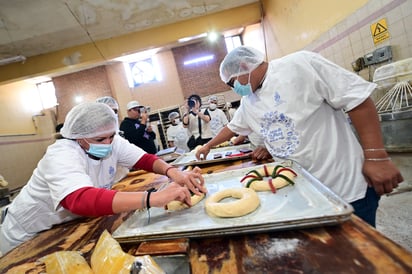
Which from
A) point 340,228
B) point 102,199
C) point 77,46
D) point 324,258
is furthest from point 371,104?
point 77,46

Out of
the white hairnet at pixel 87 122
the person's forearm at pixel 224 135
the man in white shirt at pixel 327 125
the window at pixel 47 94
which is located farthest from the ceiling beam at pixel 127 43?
the white hairnet at pixel 87 122

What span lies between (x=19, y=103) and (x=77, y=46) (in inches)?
158

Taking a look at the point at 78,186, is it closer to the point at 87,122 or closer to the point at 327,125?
the point at 87,122

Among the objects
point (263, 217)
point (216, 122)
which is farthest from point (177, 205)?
point (216, 122)

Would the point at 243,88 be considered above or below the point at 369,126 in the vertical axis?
above

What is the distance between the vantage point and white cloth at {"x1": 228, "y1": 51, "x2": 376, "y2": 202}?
3.51ft

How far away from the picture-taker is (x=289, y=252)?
22.2 inches

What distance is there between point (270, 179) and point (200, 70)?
788cm

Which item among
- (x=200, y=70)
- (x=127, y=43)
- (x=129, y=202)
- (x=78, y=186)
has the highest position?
(x=127, y=43)

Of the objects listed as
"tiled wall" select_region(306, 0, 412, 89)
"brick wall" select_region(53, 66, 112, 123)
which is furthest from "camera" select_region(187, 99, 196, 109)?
"brick wall" select_region(53, 66, 112, 123)

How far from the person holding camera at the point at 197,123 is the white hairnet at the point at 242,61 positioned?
8.84 ft

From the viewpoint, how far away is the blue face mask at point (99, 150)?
1.19 metres

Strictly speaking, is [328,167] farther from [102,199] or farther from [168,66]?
[168,66]

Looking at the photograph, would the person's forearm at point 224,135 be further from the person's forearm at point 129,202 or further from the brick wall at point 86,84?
the brick wall at point 86,84
